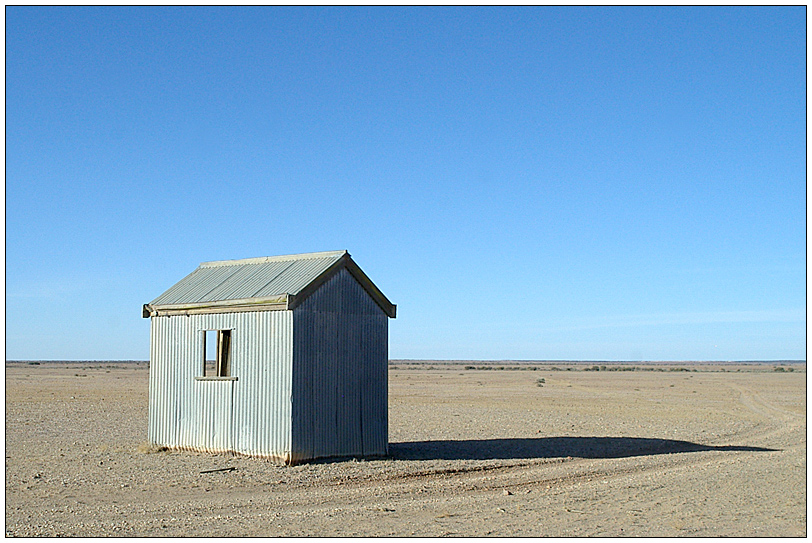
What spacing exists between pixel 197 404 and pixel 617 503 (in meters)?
8.99

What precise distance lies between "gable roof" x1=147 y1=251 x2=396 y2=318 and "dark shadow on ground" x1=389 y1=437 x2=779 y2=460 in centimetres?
331

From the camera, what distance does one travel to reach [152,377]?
1852 centimetres

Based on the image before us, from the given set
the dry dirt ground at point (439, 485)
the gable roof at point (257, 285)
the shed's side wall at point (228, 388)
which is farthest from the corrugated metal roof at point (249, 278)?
the dry dirt ground at point (439, 485)

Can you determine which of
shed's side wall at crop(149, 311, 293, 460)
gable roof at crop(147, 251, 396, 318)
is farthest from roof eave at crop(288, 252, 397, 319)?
shed's side wall at crop(149, 311, 293, 460)

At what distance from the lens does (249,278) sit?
60.0ft

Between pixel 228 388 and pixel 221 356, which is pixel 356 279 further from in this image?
pixel 228 388

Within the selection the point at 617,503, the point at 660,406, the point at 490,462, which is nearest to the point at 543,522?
the point at 617,503

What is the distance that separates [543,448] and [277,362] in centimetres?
718

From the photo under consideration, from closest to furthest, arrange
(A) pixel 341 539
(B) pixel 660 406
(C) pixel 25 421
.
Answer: (A) pixel 341 539 < (C) pixel 25 421 < (B) pixel 660 406

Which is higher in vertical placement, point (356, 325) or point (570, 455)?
point (356, 325)

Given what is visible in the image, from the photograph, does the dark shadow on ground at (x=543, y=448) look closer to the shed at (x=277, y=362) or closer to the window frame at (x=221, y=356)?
the shed at (x=277, y=362)

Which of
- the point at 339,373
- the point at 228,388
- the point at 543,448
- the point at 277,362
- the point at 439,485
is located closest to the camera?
the point at 439,485

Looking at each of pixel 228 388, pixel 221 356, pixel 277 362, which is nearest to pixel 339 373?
pixel 277 362

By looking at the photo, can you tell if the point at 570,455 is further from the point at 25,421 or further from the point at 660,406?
the point at 660,406
